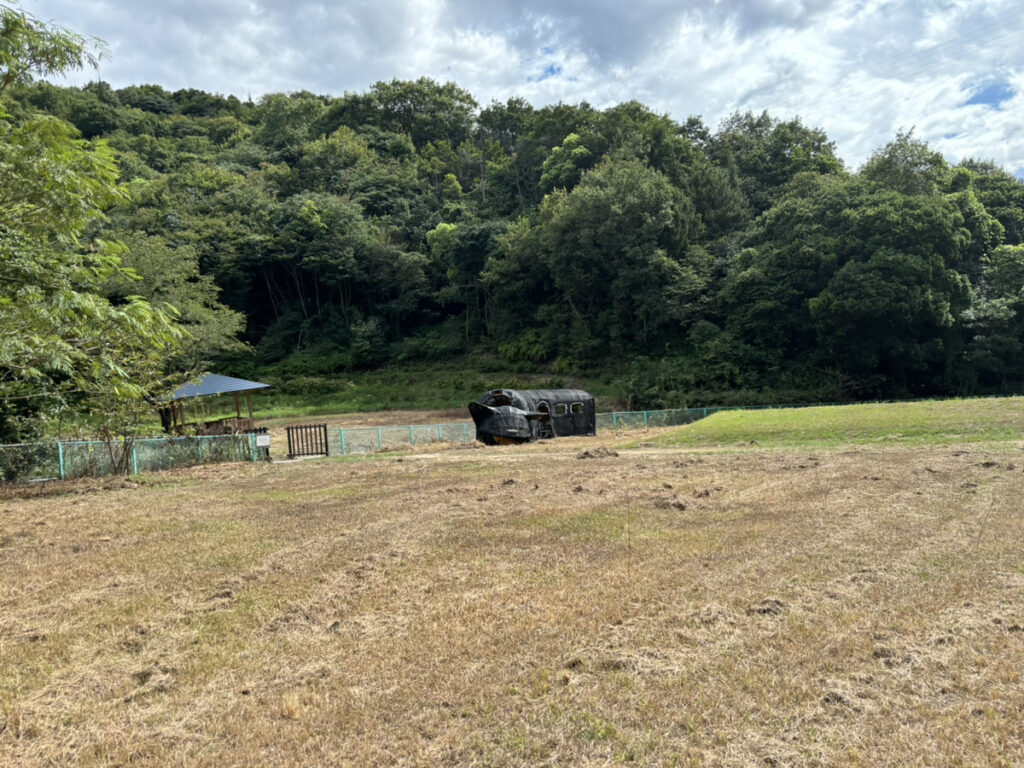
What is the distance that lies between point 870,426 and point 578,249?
2697 cm

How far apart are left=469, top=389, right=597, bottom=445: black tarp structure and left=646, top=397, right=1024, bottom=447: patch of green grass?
4.23 metres

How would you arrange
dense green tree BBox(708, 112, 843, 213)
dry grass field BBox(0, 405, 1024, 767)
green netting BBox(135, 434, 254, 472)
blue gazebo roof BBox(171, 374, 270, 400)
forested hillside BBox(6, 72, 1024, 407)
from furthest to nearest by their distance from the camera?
dense green tree BBox(708, 112, 843, 213) < forested hillside BBox(6, 72, 1024, 407) < blue gazebo roof BBox(171, 374, 270, 400) < green netting BBox(135, 434, 254, 472) < dry grass field BBox(0, 405, 1024, 767)

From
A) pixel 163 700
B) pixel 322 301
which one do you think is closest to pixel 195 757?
pixel 163 700

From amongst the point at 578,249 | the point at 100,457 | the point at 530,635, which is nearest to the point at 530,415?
the point at 100,457

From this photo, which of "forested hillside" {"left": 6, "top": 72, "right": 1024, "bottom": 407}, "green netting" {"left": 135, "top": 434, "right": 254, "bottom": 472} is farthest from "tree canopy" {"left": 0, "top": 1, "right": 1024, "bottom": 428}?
"green netting" {"left": 135, "top": 434, "right": 254, "bottom": 472}

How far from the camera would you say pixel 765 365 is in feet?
110

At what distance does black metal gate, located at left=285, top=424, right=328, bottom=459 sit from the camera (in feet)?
63.6

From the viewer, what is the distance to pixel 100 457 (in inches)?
556

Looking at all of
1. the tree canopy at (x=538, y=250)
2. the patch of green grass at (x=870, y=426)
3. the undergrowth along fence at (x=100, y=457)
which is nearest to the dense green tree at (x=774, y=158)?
the tree canopy at (x=538, y=250)

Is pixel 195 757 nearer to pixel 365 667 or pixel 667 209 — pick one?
pixel 365 667

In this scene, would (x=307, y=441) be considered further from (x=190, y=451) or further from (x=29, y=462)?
(x=29, y=462)

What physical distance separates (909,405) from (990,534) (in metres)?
16.4

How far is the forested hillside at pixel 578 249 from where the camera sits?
99.2 feet

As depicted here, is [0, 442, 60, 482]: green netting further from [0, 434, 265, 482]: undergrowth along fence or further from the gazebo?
the gazebo
